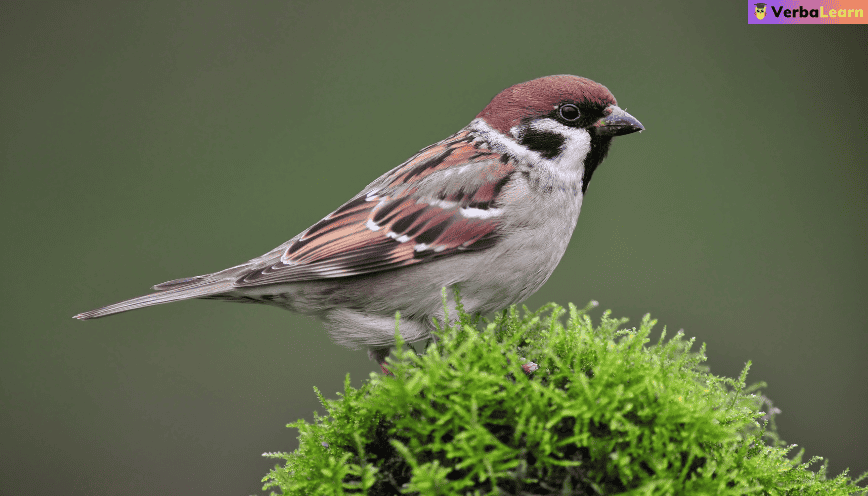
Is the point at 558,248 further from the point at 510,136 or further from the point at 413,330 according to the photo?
the point at 413,330

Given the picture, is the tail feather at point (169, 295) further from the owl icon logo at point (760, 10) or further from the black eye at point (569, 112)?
the owl icon logo at point (760, 10)

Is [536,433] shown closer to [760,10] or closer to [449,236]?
[449,236]

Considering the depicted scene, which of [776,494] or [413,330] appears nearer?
[776,494]

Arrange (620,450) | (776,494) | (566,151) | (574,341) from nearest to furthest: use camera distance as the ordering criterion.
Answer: (620,450)
(776,494)
(574,341)
(566,151)

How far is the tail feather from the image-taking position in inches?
93.9

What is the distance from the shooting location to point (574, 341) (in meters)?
1.73

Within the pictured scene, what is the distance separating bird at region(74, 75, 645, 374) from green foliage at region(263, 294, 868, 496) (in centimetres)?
72

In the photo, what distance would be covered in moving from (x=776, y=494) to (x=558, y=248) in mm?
1182

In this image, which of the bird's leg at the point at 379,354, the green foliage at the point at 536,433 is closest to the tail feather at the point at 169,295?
the bird's leg at the point at 379,354

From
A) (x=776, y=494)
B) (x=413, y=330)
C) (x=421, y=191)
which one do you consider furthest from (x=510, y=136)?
(x=776, y=494)

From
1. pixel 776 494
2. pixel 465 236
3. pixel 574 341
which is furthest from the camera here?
pixel 465 236

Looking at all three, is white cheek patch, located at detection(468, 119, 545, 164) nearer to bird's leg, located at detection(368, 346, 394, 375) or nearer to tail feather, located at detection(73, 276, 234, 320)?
bird's leg, located at detection(368, 346, 394, 375)

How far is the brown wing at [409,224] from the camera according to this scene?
7.72ft

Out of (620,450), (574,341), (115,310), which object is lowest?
(620,450)
